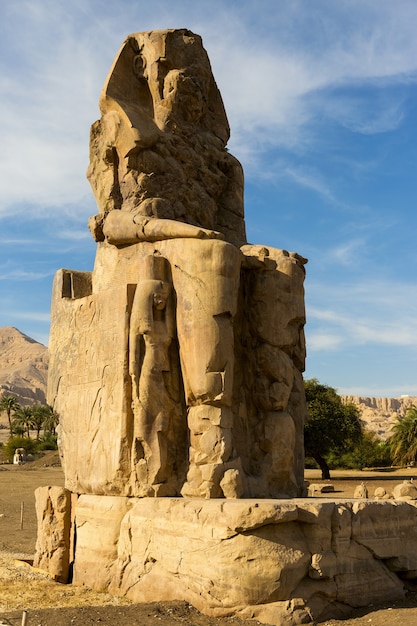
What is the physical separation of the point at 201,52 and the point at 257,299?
2.77 m

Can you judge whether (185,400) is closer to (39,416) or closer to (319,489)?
(319,489)

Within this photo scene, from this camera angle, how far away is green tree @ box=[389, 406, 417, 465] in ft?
91.0

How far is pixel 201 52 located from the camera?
725cm

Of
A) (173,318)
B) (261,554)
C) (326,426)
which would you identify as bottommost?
(261,554)

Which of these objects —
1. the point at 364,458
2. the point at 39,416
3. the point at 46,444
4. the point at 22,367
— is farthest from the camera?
the point at 22,367

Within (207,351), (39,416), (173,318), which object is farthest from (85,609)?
(39,416)

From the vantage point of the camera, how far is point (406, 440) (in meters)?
28.1

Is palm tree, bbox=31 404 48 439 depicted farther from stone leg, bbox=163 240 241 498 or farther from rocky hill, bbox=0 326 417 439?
stone leg, bbox=163 240 241 498

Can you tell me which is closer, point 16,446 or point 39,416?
point 16,446

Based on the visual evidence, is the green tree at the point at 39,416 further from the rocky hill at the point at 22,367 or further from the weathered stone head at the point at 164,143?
the rocky hill at the point at 22,367

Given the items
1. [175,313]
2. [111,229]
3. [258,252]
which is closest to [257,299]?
[258,252]

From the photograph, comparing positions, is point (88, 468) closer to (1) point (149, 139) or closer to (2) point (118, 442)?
(2) point (118, 442)

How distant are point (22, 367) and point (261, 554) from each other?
342ft

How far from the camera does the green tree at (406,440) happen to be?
27.8 m
